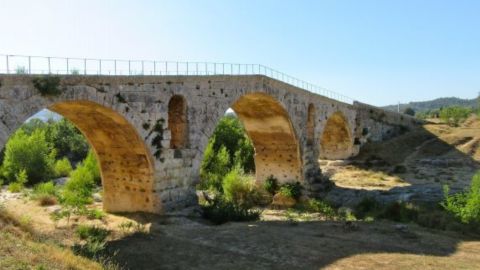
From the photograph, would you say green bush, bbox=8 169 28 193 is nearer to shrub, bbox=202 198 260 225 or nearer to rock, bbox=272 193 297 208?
shrub, bbox=202 198 260 225

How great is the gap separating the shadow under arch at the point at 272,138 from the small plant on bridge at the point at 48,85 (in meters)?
13.9

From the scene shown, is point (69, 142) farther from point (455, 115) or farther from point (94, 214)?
point (455, 115)

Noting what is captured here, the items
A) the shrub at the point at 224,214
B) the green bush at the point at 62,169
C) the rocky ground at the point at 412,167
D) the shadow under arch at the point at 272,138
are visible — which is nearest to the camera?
the shrub at the point at 224,214

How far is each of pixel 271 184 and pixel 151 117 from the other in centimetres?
1346

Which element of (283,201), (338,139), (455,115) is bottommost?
(283,201)

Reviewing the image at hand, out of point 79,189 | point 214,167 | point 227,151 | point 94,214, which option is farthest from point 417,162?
point 94,214

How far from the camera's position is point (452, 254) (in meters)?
12.9

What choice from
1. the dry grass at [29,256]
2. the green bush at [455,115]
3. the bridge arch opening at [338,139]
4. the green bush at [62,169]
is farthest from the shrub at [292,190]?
the green bush at [455,115]

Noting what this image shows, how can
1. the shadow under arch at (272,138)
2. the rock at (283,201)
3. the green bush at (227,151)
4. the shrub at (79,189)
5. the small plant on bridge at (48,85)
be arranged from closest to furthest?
the small plant on bridge at (48,85) < the shrub at (79,189) < the shadow under arch at (272,138) < the rock at (283,201) < the green bush at (227,151)

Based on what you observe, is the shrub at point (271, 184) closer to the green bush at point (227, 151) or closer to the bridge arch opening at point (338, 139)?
the green bush at point (227, 151)

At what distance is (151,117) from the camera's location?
17.1 metres

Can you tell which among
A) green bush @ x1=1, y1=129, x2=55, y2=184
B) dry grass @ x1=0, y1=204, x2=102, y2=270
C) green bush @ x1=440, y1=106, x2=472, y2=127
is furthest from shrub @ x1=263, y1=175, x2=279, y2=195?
green bush @ x1=440, y1=106, x2=472, y2=127

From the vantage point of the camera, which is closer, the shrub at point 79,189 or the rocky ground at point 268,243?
the rocky ground at point 268,243

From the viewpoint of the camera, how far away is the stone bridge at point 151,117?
1329 cm
